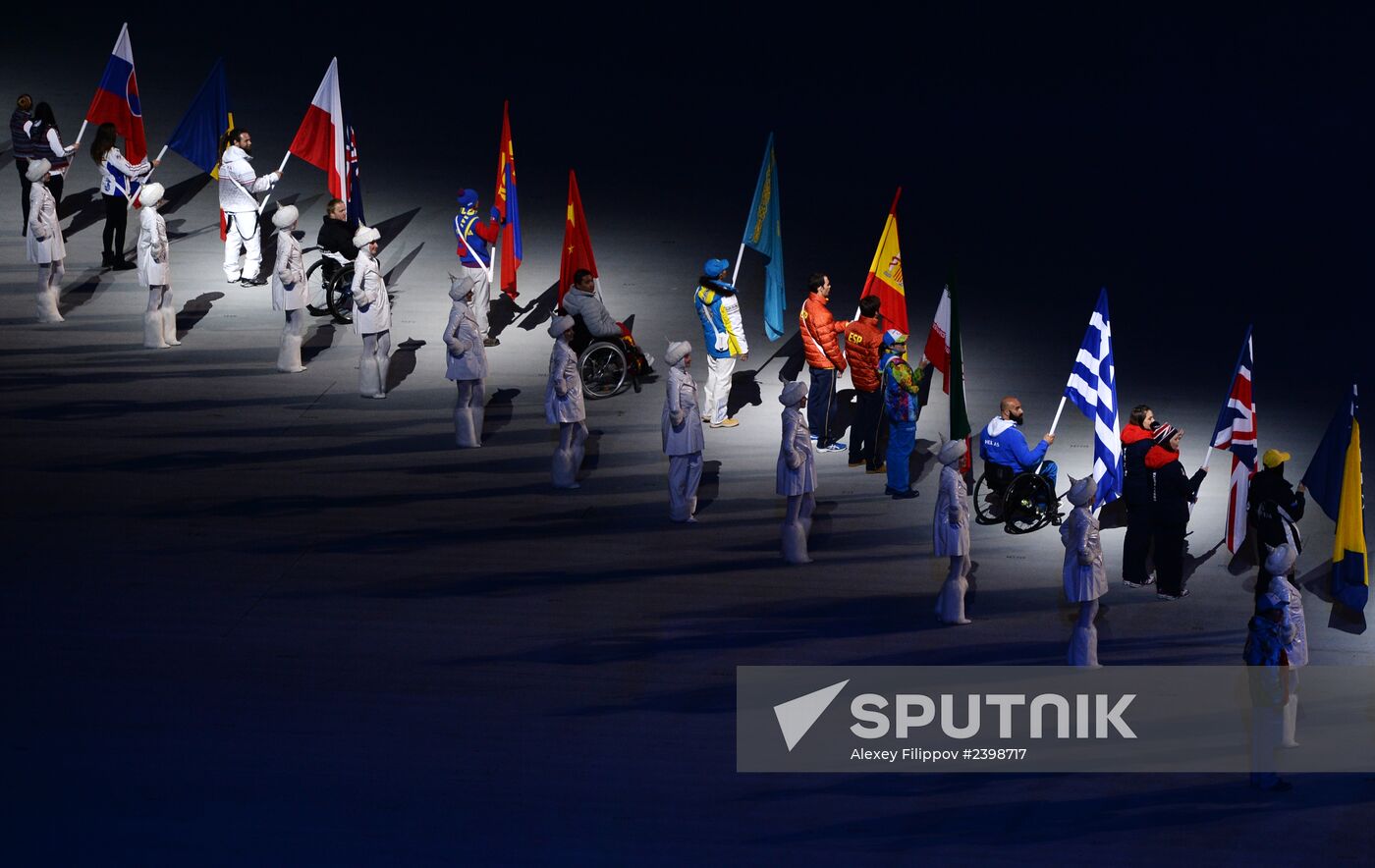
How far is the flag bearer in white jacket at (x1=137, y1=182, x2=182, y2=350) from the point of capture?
2231 centimetres

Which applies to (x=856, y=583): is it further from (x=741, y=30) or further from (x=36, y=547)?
(x=741, y=30)

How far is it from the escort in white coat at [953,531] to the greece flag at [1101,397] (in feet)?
5.22

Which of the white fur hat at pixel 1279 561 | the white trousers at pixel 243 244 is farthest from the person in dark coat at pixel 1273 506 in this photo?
the white trousers at pixel 243 244

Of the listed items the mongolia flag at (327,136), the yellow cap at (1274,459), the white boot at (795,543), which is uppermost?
the mongolia flag at (327,136)

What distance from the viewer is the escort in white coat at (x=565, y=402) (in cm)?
1973

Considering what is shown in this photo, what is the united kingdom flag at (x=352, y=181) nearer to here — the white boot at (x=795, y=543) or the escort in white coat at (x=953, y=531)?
the white boot at (x=795, y=543)

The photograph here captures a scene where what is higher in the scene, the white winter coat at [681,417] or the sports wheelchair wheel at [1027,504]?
the white winter coat at [681,417]

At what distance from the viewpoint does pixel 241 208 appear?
927 inches

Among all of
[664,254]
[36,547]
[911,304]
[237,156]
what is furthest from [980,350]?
[36,547]

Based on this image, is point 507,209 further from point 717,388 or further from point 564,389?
point 564,389

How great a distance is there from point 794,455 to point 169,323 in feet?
27.2

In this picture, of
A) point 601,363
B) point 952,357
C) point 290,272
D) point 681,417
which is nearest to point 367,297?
point 290,272

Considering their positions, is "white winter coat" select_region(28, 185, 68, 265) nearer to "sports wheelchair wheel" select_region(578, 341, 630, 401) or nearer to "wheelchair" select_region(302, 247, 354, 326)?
"wheelchair" select_region(302, 247, 354, 326)

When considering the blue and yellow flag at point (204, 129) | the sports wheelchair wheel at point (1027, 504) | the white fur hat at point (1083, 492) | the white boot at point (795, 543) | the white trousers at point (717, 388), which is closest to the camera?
→ the white fur hat at point (1083, 492)
